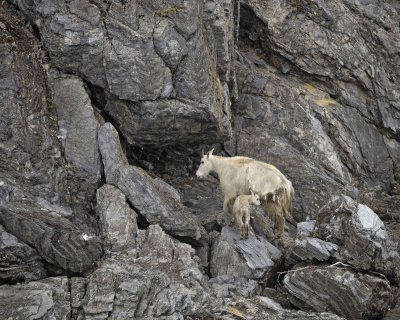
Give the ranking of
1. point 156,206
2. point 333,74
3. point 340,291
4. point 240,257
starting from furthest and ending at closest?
point 333,74
point 156,206
point 240,257
point 340,291

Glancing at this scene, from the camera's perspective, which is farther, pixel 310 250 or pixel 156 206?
pixel 156 206

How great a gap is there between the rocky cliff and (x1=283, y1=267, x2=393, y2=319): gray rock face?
4 centimetres

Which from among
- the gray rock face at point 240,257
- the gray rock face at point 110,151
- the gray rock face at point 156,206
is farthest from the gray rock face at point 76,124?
the gray rock face at point 240,257

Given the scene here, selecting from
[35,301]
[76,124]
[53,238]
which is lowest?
[35,301]

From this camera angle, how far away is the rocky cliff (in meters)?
12.5

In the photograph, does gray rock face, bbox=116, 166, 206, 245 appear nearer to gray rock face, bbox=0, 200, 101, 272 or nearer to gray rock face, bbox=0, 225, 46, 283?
gray rock face, bbox=0, 200, 101, 272

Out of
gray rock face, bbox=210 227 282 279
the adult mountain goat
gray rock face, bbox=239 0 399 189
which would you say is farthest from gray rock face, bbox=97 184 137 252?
gray rock face, bbox=239 0 399 189

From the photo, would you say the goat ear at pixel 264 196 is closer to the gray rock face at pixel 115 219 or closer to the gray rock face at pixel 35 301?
the gray rock face at pixel 115 219

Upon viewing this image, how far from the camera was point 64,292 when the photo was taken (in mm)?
11656

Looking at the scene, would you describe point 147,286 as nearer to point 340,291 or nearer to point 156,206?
point 156,206

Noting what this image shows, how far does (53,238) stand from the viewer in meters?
12.5

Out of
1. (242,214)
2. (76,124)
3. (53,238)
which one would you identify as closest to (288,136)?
(242,214)

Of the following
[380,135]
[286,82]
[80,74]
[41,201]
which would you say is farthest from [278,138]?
[41,201]

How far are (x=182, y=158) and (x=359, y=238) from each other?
23.9 ft
